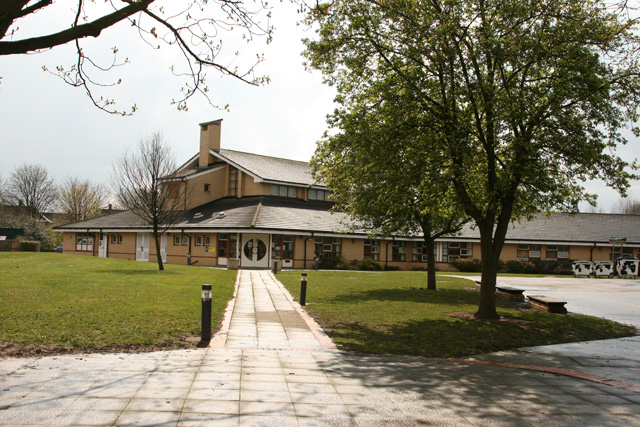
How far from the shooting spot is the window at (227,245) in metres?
35.0

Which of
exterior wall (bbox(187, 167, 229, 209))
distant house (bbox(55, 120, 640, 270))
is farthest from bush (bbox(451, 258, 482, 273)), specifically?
exterior wall (bbox(187, 167, 229, 209))

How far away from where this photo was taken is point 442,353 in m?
9.15

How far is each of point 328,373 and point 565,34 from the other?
9.48m

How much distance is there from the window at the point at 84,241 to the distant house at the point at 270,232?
0.30 feet

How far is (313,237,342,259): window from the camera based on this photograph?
123 ft

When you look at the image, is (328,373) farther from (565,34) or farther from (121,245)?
(121,245)

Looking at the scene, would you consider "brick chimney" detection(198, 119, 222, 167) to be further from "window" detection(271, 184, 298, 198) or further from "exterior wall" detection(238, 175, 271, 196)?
"window" detection(271, 184, 298, 198)

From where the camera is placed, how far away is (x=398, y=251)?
137 feet

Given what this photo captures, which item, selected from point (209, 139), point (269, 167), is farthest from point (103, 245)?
point (269, 167)

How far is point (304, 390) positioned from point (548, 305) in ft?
39.9

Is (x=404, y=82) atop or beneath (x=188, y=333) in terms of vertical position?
atop

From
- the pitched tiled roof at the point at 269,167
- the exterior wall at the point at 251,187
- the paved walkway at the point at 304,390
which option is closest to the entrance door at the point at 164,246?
the exterior wall at the point at 251,187

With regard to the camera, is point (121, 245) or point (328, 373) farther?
point (121, 245)

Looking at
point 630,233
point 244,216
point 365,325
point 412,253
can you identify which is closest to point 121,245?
point 244,216
